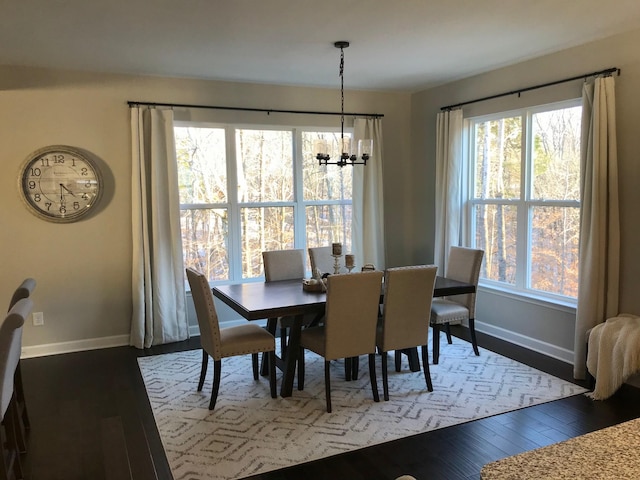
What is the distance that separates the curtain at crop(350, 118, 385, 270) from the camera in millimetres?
5785

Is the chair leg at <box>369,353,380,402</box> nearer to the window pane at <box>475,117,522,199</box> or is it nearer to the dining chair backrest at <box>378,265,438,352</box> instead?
the dining chair backrest at <box>378,265,438,352</box>

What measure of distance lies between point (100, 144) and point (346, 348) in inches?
121

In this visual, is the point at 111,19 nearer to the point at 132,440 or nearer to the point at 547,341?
the point at 132,440

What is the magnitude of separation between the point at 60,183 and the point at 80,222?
39cm

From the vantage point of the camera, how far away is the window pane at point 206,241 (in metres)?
5.24

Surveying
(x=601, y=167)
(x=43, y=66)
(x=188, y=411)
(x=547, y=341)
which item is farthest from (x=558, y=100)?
(x=43, y=66)

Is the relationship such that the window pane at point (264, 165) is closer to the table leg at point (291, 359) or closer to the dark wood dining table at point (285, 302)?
the dark wood dining table at point (285, 302)

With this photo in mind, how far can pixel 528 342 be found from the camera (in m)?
4.67

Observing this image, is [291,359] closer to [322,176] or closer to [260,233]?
[260,233]

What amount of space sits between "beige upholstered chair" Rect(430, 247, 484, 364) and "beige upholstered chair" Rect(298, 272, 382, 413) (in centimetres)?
95

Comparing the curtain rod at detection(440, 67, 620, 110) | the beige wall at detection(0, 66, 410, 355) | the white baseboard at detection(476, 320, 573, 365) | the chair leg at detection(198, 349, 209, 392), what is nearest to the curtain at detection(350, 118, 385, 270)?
the curtain rod at detection(440, 67, 620, 110)

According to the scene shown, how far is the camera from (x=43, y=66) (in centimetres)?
443

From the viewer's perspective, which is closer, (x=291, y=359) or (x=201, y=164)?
(x=291, y=359)

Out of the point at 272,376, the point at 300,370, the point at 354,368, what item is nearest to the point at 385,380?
the point at 354,368
